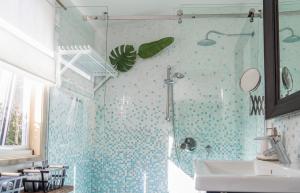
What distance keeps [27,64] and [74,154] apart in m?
1.19

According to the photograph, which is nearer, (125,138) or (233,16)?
(233,16)

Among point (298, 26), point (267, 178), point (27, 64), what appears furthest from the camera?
point (27, 64)

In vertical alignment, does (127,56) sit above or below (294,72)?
above

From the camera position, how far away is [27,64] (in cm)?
224

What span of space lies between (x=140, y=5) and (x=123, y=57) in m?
0.58

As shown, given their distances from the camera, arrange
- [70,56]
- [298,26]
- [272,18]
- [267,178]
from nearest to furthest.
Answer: [267,178] → [298,26] → [272,18] → [70,56]

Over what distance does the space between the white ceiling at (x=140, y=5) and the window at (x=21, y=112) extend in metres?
1.08

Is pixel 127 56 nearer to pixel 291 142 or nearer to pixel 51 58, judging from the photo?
pixel 51 58

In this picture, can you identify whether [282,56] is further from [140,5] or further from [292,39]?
[140,5]

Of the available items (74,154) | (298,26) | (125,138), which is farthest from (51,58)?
(298,26)

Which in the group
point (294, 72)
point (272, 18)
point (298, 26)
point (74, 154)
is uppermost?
point (272, 18)

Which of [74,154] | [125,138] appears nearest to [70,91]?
[74,154]

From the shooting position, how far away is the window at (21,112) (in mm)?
2296

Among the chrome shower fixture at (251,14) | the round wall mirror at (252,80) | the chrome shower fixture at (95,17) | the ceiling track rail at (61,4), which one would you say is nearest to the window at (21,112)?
the ceiling track rail at (61,4)
